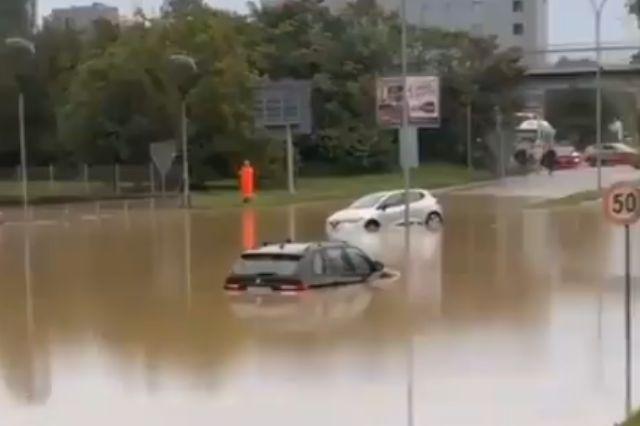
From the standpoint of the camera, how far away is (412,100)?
41812 mm

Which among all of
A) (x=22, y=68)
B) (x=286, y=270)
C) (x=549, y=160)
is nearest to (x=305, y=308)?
(x=286, y=270)

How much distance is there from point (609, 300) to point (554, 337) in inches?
202

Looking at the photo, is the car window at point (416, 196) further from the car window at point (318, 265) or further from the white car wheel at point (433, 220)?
the car window at point (318, 265)

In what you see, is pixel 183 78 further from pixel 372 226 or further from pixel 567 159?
pixel 567 159

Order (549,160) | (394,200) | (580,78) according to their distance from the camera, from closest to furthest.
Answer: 1. (394,200)
2. (549,160)
3. (580,78)

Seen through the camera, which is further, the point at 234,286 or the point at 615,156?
the point at 615,156

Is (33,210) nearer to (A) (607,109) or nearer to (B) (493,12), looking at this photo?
(A) (607,109)

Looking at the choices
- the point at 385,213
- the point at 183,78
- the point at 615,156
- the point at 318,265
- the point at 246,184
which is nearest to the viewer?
the point at 318,265

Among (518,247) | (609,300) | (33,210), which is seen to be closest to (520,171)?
(33,210)

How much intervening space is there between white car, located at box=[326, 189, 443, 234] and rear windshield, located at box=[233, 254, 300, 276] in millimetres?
18578

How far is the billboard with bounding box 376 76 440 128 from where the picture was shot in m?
39.3

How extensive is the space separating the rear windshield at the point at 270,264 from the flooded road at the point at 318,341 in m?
0.80

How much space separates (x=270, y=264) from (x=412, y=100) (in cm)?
1378

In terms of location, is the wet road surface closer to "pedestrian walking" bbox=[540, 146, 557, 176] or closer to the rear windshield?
"pedestrian walking" bbox=[540, 146, 557, 176]
